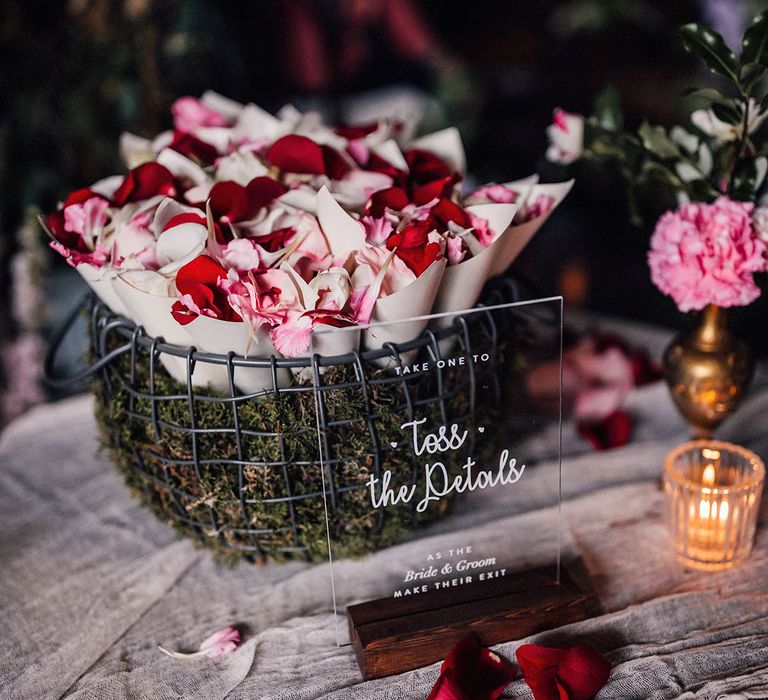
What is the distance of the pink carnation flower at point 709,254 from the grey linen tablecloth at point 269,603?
11.1 inches

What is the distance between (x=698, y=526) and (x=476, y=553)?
27 cm

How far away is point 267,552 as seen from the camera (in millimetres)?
840

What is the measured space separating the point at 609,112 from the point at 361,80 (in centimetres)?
223

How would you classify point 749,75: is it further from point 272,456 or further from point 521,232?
point 272,456

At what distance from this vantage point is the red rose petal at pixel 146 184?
33.3 inches

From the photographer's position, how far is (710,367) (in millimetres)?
936

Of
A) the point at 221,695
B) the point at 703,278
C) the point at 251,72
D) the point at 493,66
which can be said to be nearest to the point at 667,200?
the point at 703,278

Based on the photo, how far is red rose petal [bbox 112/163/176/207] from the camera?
846 millimetres

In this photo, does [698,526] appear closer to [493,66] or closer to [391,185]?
[391,185]

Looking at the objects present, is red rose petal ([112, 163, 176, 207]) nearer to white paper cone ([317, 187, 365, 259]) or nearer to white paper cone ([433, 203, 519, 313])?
white paper cone ([317, 187, 365, 259])

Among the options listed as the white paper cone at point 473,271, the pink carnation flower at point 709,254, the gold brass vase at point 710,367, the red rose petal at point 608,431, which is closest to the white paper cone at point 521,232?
the white paper cone at point 473,271

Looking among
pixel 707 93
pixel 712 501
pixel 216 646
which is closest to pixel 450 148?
pixel 707 93

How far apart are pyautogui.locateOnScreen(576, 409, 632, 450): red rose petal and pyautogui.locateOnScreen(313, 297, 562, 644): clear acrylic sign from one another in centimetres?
23

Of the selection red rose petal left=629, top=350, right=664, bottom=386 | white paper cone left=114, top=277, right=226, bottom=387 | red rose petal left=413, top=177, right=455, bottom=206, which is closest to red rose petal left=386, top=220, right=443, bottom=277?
red rose petal left=413, top=177, right=455, bottom=206
